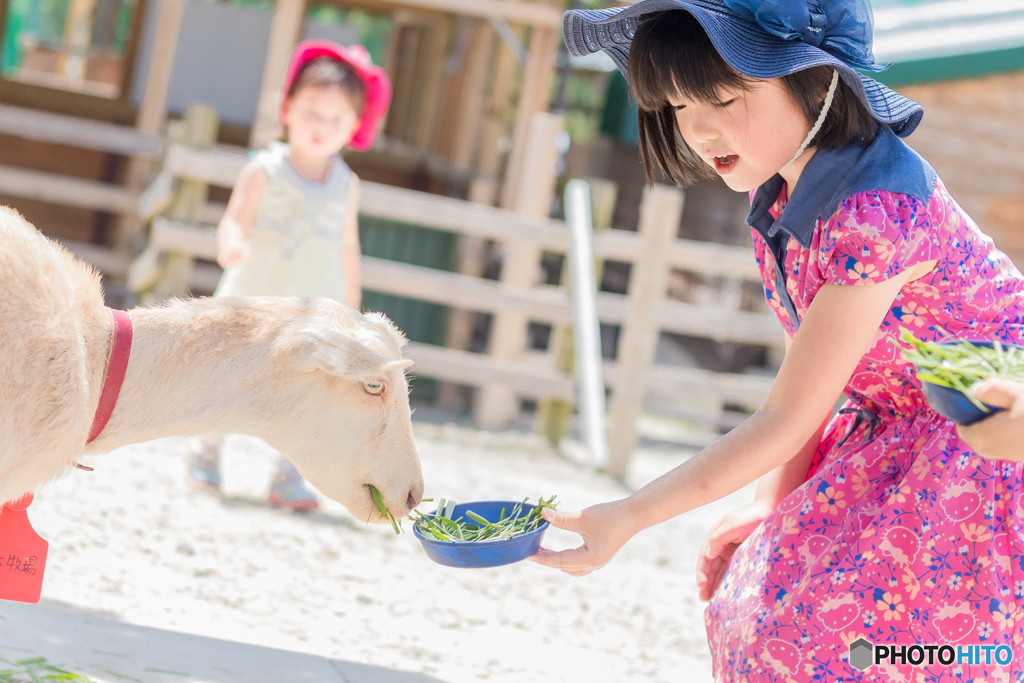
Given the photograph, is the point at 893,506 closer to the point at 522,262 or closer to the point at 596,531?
the point at 596,531

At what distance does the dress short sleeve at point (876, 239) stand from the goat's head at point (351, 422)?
0.96 meters

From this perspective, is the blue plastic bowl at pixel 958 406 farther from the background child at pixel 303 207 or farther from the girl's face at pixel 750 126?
the background child at pixel 303 207

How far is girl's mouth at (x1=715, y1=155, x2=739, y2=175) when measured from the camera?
220 cm

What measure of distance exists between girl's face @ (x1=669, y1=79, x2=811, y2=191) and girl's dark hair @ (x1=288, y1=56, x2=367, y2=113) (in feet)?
8.86

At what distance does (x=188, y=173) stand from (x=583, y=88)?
42.6ft

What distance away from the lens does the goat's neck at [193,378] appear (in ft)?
7.54

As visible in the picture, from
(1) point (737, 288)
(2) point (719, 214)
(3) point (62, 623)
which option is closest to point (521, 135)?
(1) point (737, 288)

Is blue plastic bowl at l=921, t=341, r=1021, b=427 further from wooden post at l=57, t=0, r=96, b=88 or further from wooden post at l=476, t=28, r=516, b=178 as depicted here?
wooden post at l=57, t=0, r=96, b=88

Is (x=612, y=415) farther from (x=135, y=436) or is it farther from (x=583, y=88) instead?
(x=583, y=88)

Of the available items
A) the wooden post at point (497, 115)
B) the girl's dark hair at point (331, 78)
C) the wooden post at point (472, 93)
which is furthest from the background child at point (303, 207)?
the wooden post at point (472, 93)

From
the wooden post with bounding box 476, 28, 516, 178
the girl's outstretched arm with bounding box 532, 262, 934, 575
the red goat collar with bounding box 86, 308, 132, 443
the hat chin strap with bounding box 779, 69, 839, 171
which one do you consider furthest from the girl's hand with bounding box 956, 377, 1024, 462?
the wooden post with bounding box 476, 28, 516, 178

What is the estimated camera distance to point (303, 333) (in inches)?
91.2

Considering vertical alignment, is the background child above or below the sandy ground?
above

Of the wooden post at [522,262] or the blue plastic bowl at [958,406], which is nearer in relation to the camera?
the blue plastic bowl at [958,406]
